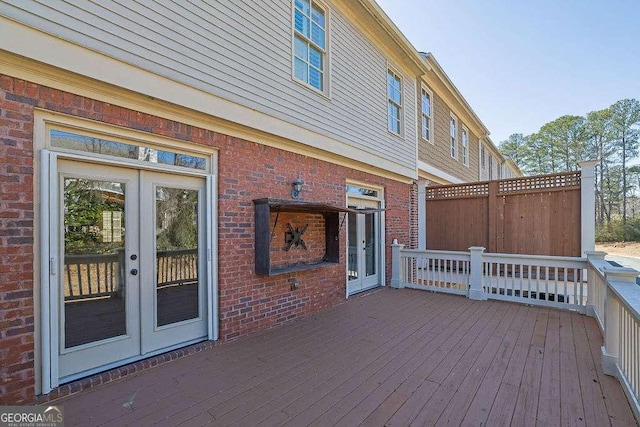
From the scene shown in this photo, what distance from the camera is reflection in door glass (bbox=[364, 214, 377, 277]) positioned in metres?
6.65

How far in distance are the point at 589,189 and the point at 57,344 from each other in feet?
28.0

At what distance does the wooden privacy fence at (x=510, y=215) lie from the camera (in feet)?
21.1

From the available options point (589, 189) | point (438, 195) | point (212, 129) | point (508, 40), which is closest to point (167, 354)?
point (212, 129)

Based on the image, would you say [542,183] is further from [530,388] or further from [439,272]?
[530,388]

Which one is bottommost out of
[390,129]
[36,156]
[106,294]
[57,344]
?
[57,344]

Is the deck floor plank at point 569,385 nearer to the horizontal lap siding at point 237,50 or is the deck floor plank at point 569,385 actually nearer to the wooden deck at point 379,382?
the wooden deck at point 379,382

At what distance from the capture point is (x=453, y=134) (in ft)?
36.3

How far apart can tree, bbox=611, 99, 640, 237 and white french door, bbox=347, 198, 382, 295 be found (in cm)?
2652

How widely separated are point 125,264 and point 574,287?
6581mm

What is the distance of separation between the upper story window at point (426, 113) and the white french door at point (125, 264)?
726 centimetres

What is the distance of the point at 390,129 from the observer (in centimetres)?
725

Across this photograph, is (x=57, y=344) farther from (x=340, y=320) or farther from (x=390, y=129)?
(x=390, y=129)

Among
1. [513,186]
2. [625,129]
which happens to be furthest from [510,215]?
[625,129]

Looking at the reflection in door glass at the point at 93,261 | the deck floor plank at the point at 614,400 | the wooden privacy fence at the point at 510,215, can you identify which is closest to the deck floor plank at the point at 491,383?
the deck floor plank at the point at 614,400
